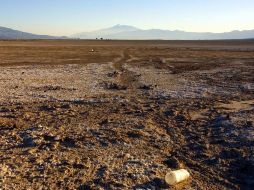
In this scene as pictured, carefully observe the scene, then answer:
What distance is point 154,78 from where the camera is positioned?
24.3 metres

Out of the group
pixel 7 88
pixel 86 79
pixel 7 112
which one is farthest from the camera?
pixel 86 79

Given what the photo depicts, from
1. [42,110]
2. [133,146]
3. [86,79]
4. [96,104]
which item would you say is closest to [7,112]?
[42,110]

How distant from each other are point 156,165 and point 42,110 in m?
6.64

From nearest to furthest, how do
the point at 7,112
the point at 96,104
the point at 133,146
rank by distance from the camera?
1. the point at 133,146
2. the point at 7,112
3. the point at 96,104

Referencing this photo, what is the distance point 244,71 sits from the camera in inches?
1115

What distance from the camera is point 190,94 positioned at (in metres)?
18.7

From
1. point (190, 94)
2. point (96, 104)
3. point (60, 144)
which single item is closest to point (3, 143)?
point (60, 144)

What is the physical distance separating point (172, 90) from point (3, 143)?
32.8ft

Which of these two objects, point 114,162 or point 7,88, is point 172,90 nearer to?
point 7,88

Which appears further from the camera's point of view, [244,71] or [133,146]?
[244,71]

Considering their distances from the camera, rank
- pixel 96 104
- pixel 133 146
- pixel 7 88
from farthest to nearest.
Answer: pixel 7 88
pixel 96 104
pixel 133 146

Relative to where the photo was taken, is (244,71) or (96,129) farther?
(244,71)

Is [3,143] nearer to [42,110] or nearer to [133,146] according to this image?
[133,146]

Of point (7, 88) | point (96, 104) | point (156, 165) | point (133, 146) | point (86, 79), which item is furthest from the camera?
point (86, 79)
